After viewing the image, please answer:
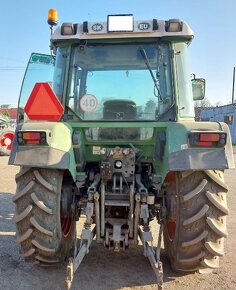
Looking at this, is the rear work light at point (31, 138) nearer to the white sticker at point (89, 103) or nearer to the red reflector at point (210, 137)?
the white sticker at point (89, 103)

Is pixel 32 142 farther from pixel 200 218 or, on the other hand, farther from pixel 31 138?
pixel 200 218

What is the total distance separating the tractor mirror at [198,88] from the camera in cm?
434

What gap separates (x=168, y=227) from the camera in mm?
4098

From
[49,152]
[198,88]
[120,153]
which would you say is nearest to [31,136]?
[49,152]

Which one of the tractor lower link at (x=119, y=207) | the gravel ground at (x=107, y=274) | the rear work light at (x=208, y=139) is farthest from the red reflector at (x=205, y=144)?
the gravel ground at (x=107, y=274)

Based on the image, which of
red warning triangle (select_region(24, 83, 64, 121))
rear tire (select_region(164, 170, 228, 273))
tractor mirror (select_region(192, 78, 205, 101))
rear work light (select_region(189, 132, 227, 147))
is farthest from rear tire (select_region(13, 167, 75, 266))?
→ tractor mirror (select_region(192, 78, 205, 101))

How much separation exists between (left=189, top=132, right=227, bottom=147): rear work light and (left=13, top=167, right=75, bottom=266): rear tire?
1.34 meters

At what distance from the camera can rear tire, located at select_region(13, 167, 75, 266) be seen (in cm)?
340

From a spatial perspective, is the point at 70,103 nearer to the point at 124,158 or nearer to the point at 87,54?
the point at 87,54

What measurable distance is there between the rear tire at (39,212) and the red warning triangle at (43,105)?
59cm

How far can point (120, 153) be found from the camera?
3578 mm

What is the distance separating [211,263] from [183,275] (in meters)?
0.42

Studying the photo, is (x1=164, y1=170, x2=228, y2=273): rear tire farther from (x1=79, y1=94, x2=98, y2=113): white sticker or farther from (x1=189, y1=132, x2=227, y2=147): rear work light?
(x1=79, y1=94, x2=98, y2=113): white sticker

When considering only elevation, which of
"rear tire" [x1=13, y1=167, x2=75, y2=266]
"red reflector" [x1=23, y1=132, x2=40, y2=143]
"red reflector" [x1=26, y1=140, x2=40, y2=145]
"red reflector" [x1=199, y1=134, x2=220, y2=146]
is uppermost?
"red reflector" [x1=23, y1=132, x2=40, y2=143]
